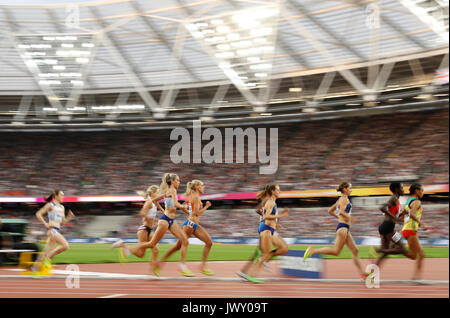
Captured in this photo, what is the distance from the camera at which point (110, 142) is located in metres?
39.5

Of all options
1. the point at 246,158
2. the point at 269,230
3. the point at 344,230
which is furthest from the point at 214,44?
the point at 344,230

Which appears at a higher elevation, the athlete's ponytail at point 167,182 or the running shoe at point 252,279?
the athlete's ponytail at point 167,182

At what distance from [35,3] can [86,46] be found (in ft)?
13.3

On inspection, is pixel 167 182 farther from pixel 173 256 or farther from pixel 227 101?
pixel 227 101

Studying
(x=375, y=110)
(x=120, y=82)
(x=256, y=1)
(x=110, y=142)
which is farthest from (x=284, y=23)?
(x=110, y=142)

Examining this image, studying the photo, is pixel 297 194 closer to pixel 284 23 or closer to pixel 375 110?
pixel 375 110

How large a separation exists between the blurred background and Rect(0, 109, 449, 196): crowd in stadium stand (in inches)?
3.8

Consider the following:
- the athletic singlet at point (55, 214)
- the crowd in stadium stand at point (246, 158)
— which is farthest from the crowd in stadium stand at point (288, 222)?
the athletic singlet at point (55, 214)

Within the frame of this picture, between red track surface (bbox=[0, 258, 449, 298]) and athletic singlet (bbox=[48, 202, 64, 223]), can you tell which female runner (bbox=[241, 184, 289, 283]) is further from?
athletic singlet (bbox=[48, 202, 64, 223])

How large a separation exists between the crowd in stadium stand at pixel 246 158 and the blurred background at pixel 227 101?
96mm

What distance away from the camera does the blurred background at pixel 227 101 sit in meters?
28.1

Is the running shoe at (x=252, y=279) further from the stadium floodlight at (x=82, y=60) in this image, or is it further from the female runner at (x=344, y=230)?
the stadium floodlight at (x=82, y=60)

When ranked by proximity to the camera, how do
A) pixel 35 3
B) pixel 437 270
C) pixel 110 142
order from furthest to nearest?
1. pixel 110 142
2. pixel 35 3
3. pixel 437 270

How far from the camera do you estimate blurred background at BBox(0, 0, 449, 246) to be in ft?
92.2
